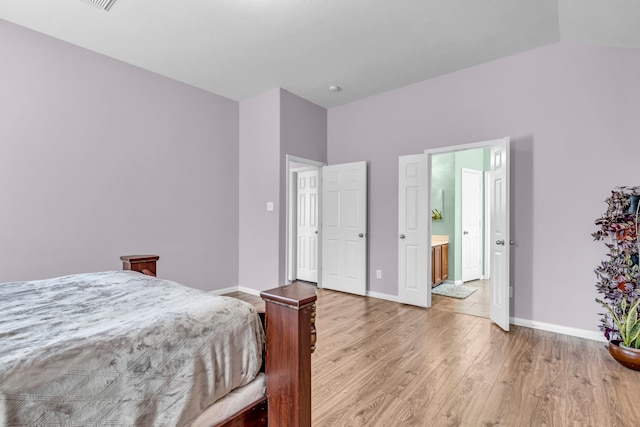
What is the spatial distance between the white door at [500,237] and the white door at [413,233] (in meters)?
0.74

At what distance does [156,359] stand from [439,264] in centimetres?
467

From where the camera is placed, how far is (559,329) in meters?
3.04

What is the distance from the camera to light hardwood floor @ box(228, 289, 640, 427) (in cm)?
179

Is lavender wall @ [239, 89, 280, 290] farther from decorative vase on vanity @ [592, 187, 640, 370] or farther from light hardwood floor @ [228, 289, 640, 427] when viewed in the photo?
decorative vase on vanity @ [592, 187, 640, 370]

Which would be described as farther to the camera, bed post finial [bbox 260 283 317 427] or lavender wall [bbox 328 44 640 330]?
lavender wall [bbox 328 44 640 330]

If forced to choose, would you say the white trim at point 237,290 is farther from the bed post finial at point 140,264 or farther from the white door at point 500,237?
the white door at point 500,237

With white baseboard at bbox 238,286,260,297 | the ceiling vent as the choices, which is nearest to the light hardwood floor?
white baseboard at bbox 238,286,260,297

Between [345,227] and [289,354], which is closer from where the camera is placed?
[289,354]

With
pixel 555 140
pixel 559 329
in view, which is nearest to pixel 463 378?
pixel 559 329

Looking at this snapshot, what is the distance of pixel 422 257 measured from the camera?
3885mm

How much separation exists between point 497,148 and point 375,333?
2.36m

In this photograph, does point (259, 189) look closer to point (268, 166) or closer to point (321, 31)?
point (268, 166)

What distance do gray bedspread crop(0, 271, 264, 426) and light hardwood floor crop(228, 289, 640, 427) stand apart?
0.94 m

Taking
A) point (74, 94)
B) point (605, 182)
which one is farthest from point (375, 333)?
point (74, 94)
